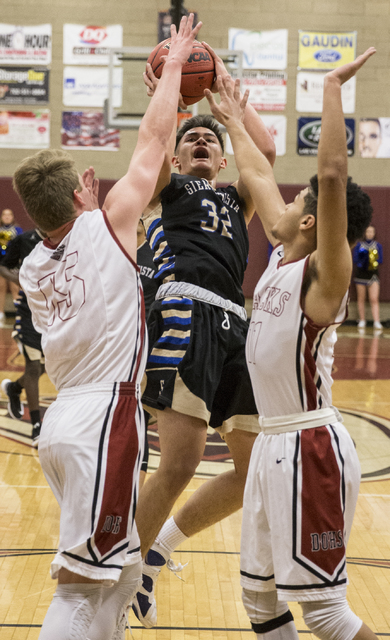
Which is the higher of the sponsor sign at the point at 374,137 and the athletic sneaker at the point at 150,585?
the sponsor sign at the point at 374,137

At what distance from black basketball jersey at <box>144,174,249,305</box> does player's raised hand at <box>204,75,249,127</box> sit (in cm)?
42

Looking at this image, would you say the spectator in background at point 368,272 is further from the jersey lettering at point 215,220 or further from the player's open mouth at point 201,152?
the jersey lettering at point 215,220

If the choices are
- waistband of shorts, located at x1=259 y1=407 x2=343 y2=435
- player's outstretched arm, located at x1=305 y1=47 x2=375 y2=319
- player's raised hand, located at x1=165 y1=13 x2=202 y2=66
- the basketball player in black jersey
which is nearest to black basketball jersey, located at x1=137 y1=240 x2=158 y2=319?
the basketball player in black jersey

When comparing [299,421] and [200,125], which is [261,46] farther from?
[299,421]

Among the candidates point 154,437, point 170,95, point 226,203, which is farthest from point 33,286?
point 154,437

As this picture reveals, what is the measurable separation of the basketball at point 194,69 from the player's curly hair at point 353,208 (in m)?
1.22

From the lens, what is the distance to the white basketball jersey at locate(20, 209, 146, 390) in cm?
213

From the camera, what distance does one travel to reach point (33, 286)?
2.27m

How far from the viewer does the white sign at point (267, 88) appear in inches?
547

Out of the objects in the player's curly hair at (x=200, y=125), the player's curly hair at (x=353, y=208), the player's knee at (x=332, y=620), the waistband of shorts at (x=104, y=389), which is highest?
the player's curly hair at (x=200, y=125)

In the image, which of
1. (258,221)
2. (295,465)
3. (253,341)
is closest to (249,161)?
(253,341)

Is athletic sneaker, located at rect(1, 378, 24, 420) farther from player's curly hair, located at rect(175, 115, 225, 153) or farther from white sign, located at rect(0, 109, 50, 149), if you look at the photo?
white sign, located at rect(0, 109, 50, 149)

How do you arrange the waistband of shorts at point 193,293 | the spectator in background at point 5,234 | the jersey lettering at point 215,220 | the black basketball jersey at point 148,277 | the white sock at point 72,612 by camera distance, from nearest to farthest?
the white sock at point 72,612 < the waistband of shorts at point 193,293 < the jersey lettering at point 215,220 < the black basketball jersey at point 148,277 < the spectator in background at point 5,234

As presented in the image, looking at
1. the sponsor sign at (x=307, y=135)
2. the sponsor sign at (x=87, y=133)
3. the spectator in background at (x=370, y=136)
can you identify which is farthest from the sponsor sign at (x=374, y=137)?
the sponsor sign at (x=87, y=133)
